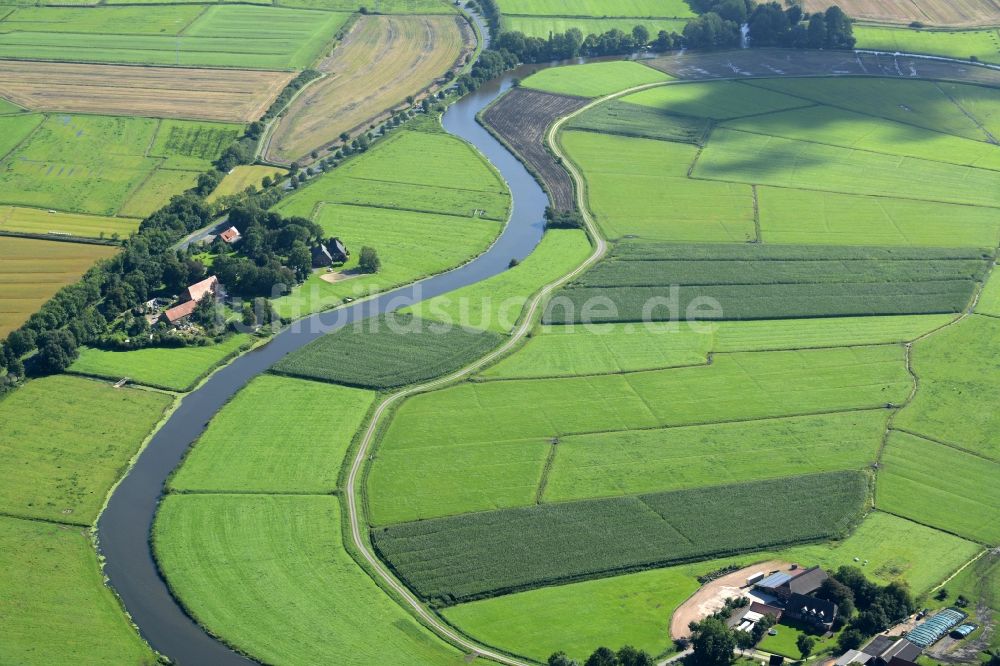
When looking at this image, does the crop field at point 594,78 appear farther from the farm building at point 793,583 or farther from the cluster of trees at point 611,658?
the cluster of trees at point 611,658

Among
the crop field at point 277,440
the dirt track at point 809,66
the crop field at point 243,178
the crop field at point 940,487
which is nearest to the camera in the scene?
the crop field at point 940,487

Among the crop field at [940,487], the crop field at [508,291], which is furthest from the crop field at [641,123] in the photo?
the crop field at [940,487]

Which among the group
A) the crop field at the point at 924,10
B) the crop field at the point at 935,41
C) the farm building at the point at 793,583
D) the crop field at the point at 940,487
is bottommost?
the farm building at the point at 793,583

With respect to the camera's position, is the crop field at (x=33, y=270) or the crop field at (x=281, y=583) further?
the crop field at (x=33, y=270)

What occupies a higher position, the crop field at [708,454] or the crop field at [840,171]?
the crop field at [840,171]

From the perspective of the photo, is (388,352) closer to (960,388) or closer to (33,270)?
(33,270)

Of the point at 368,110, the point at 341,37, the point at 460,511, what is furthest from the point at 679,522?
the point at 341,37

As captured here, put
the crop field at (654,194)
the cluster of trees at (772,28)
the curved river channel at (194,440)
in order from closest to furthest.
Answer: the curved river channel at (194,440) < the crop field at (654,194) < the cluster of trees at (772,28)

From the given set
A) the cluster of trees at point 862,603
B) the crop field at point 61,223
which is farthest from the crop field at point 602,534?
the crop field at point 61,223
